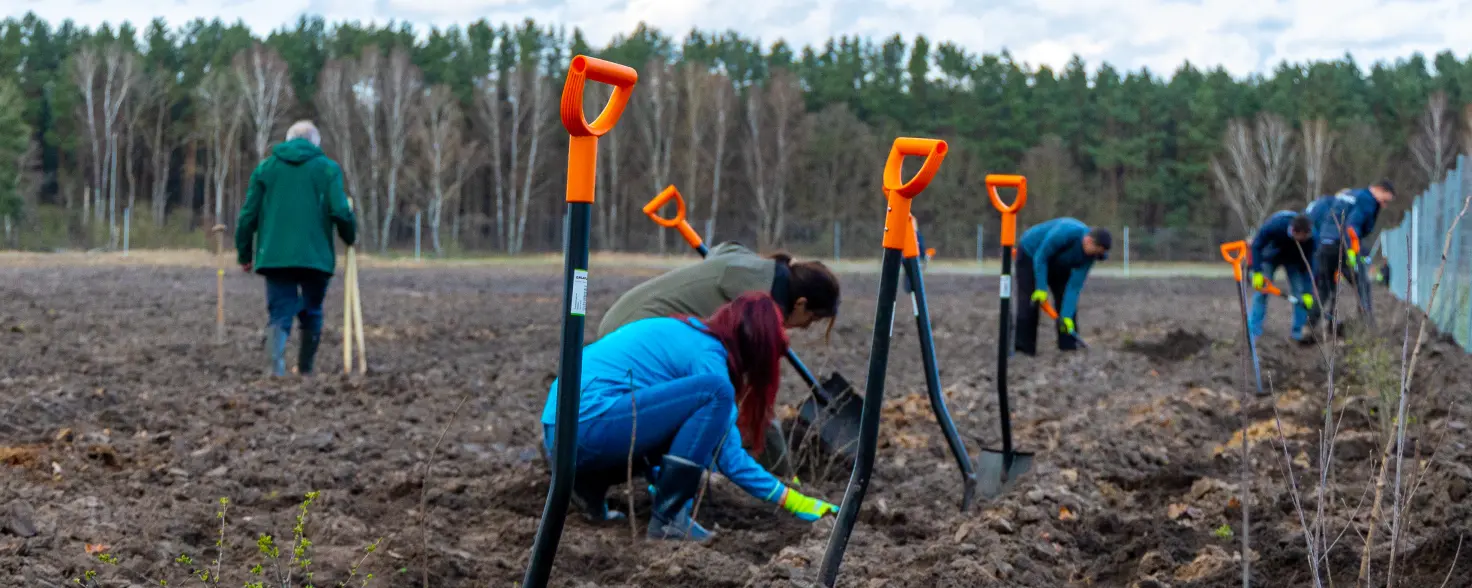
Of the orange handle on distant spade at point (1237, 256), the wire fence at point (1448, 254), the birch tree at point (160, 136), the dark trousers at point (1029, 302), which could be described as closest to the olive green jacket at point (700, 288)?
the orange handle on distant spade at point (1237, 256)

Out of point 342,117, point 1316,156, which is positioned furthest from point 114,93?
point 1316,156

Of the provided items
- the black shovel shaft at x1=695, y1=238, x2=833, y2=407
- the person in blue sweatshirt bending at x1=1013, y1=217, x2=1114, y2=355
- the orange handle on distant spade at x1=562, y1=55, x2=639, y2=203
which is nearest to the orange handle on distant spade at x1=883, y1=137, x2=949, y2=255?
the orange handle on distant spade at x1=562, y1=55, x2=639, y2=203

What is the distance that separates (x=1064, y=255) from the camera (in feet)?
32.1

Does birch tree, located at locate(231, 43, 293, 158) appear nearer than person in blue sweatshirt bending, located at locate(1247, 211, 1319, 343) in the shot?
No

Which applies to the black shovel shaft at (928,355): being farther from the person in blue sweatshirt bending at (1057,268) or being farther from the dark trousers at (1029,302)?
the dark trousers at (1029,302)

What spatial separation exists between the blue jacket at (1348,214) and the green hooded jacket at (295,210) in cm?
731

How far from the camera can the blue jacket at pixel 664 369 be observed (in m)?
4.04

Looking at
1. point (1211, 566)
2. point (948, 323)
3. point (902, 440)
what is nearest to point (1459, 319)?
point (948, 323)

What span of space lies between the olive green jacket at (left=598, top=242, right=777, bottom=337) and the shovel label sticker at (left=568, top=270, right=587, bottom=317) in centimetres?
222

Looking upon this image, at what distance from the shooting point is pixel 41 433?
5.10 meters

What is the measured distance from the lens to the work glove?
4.08 m

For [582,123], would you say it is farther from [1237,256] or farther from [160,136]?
[160,136]

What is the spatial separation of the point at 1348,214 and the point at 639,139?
134ft

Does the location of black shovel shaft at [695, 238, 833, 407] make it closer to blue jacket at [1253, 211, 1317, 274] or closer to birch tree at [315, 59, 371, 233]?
blue jacket at [1253, 211, 1317, 274]
